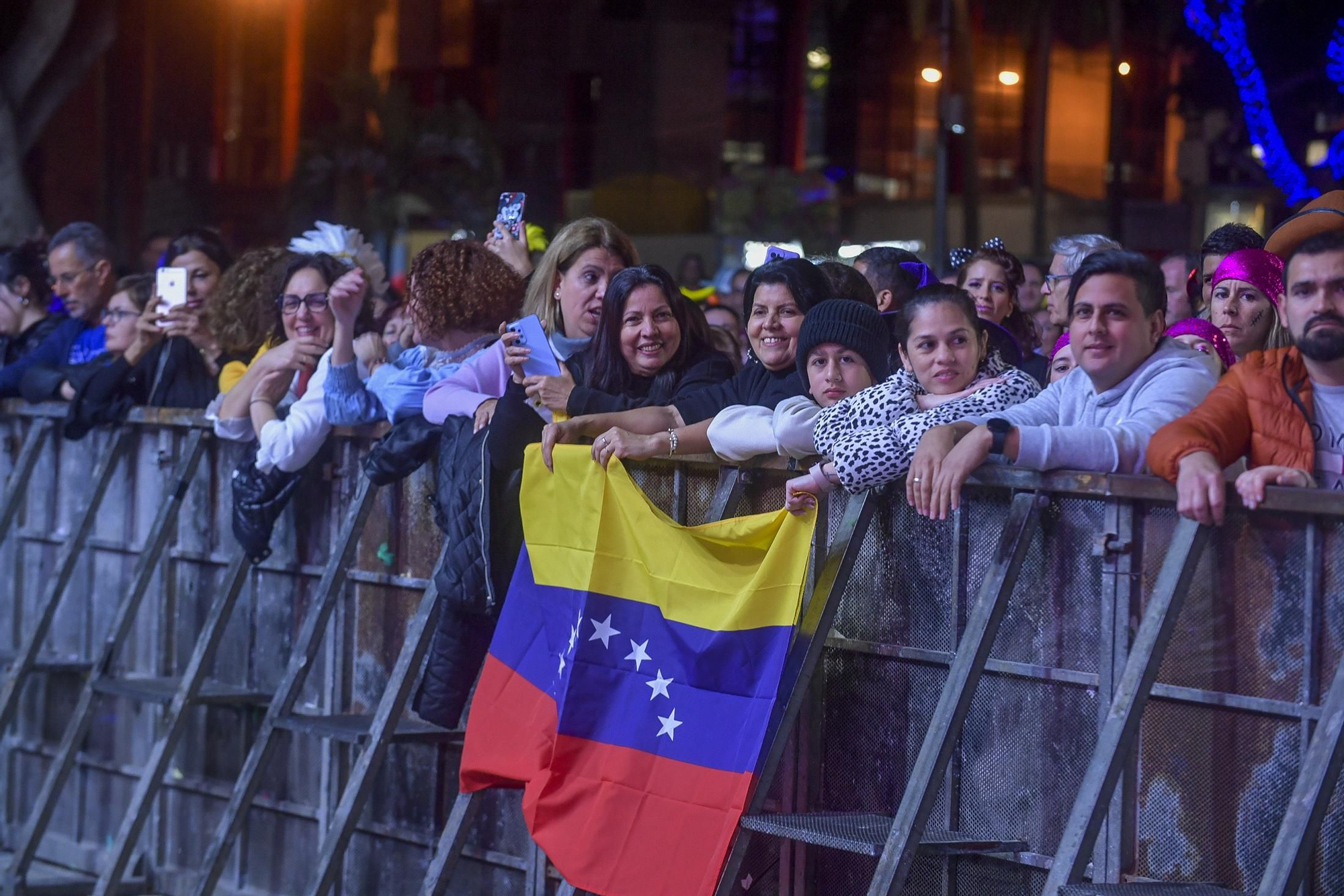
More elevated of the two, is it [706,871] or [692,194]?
[692,194]

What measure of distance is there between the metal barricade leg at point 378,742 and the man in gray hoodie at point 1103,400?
2213mm

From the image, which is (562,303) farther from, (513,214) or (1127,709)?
(1127,709)

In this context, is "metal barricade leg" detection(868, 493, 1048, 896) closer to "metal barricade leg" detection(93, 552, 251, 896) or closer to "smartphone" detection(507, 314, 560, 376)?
"smartphone" detection(507, 314, 560, 376)

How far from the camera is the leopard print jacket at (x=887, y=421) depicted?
492 centimetres

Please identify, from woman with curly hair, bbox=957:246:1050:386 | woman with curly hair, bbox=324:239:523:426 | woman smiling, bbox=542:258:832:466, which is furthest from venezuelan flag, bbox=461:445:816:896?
woman with curly hair, bbox=957:246:1050:386

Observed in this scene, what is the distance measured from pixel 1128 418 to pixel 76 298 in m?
6.68

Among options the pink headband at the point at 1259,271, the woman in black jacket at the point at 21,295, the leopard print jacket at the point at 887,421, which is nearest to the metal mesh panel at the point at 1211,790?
the leopard print jacket at the point at 887,421

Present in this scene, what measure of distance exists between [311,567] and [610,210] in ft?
75.4

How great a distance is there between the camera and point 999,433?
4648 millimetres

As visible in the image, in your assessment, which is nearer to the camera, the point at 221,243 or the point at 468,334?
the point at 468,334

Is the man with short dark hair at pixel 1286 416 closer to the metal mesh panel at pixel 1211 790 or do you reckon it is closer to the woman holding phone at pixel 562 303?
the metal mesh panel at pixel 1211 790

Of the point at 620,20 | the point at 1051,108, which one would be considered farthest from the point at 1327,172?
the point at 1051,108

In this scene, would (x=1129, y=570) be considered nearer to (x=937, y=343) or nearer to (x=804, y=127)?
(x=937, y=343)

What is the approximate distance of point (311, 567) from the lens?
24.1 feet
